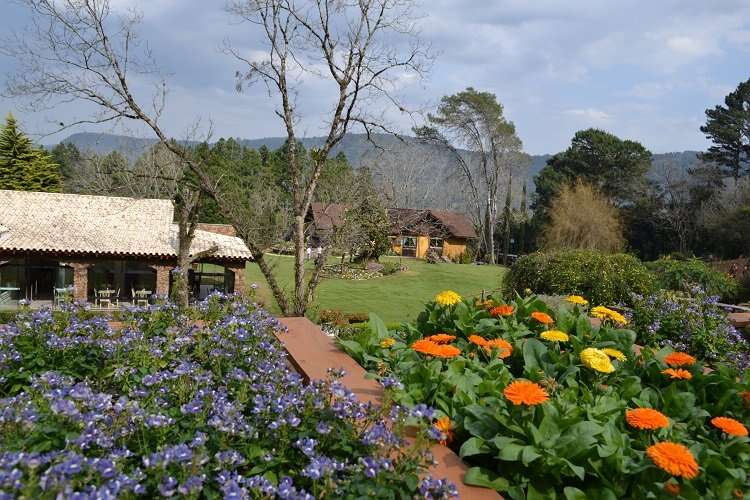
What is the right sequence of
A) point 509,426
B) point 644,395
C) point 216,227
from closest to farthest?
point 509,426 → point 644,395 → point 216,227

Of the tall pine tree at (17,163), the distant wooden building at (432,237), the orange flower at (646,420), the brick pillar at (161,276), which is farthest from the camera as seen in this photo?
the distant wooden building at (432,237)

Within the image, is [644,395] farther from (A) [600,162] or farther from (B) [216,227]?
(A) [600,162]

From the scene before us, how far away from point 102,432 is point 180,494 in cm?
42

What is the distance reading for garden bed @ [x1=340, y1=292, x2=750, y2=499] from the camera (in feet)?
7.82

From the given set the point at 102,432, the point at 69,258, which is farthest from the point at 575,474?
the point at 69,258

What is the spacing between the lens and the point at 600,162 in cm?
4672

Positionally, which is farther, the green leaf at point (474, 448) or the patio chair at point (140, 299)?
the patio chair at point (140, 299)

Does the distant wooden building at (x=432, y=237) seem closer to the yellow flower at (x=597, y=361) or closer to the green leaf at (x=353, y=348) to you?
the green leaf at (x=353, y=348)

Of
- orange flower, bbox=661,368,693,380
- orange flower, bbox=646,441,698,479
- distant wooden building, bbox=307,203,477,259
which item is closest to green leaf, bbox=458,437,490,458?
orange flower, bbox=646,441,698,479

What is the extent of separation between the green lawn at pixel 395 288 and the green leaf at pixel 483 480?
554 inches

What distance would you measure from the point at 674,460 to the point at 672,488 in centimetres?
12

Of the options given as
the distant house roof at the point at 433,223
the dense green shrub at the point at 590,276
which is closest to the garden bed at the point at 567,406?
the dense green shrub at the point at 590,276

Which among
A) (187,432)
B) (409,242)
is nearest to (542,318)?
(187,432)

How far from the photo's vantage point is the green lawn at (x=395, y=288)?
2056 centimetres
